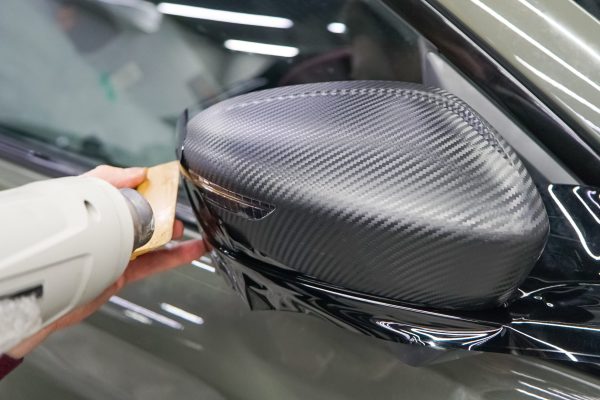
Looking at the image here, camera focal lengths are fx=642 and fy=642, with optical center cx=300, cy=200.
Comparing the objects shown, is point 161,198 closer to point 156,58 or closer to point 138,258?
point 138,258

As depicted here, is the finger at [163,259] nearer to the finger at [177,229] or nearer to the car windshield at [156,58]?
the finger at [177,229]

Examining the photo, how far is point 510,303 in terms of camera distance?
68 centimetres

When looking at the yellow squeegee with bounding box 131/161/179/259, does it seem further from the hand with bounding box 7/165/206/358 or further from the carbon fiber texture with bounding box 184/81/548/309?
the carbon fiber texture with bounding box 184/81/548/309

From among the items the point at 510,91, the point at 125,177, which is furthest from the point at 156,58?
the point at 510,91

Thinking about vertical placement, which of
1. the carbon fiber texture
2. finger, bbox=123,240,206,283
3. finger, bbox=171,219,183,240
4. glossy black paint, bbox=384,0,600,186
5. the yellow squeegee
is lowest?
finger, bbox=123,240,206,283

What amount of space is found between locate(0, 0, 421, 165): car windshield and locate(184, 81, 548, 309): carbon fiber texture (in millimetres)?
244

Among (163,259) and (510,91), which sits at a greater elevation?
(510,91)

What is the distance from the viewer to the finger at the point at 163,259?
Result: 2.96 feet

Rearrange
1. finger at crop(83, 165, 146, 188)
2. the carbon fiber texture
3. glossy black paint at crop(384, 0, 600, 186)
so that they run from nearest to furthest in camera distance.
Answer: the carbon fiber texture < glossy black paint at crop(384, 0, 600, 186) < finger at crop(83, 165, 146, 188)

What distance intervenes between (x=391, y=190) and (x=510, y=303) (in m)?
Answer: 0.20

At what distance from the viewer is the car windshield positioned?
0.93 meters

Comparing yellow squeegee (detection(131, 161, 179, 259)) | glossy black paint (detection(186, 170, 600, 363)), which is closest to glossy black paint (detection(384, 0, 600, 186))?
glossy black paint (detection(186, 170, 600, 363))

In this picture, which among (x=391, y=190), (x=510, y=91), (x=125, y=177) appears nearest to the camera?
(x=391, y=190)

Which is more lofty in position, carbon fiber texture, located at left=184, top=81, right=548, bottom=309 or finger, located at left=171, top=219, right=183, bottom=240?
carbon fiber texture, located at left=184, top=81, right=548, bottom=309
